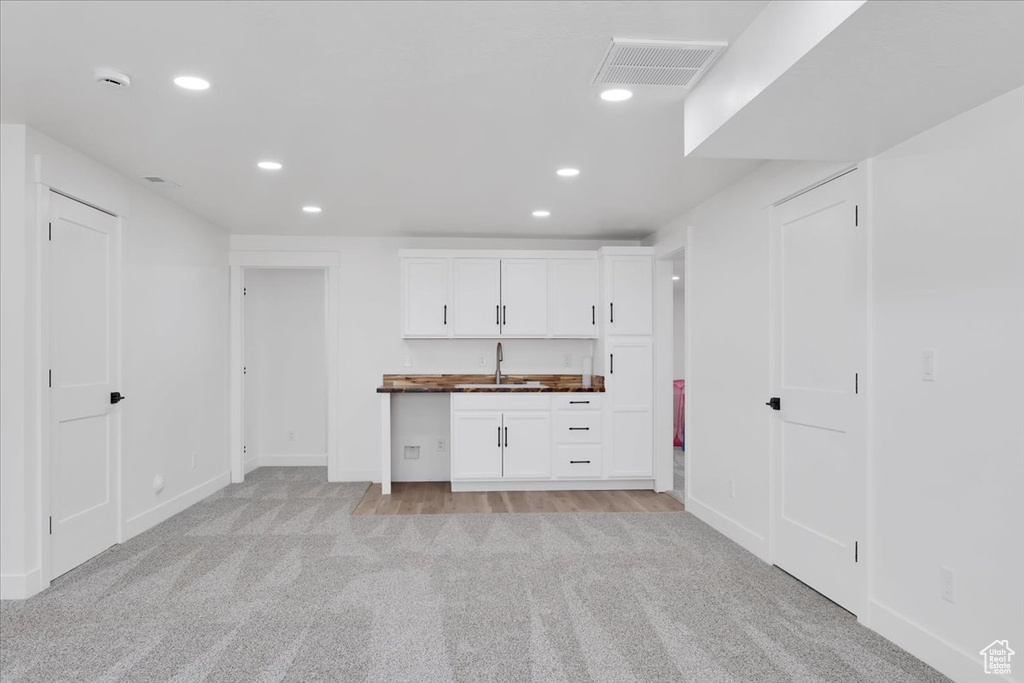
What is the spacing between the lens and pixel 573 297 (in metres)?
6.04

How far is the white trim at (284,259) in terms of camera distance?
20.0 feet

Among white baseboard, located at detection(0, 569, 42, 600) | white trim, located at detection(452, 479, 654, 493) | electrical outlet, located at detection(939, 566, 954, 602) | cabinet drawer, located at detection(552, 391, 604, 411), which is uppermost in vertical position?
cabinet drawer, located at detection(552, 391, 604, 411)

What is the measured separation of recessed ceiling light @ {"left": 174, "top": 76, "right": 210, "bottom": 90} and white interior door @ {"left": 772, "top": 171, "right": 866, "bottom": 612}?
2934 millimetres

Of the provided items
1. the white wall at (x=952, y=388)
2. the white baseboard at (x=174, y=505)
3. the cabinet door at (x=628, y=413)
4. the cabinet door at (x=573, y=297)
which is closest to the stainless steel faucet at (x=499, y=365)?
the cabinet door at (x=573, y=297)

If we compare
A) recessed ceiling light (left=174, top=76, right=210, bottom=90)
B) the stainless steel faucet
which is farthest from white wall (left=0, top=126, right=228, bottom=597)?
the stainless steel faucet

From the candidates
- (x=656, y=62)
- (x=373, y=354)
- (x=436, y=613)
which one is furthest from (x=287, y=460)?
(x=656, y=62)

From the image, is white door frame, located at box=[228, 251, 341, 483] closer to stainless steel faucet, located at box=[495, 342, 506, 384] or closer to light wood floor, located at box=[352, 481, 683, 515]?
light wood floor, located at box=[352, 481, 683, 515]

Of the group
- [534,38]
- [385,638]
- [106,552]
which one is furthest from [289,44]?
[106,552]

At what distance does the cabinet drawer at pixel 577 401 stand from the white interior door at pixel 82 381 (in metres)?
3.38

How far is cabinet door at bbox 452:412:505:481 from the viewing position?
18.6 feet

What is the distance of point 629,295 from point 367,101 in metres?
3.50

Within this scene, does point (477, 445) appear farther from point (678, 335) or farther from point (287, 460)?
point (678, 335)

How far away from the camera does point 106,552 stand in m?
3.96

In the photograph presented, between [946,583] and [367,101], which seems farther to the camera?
[367,101]
